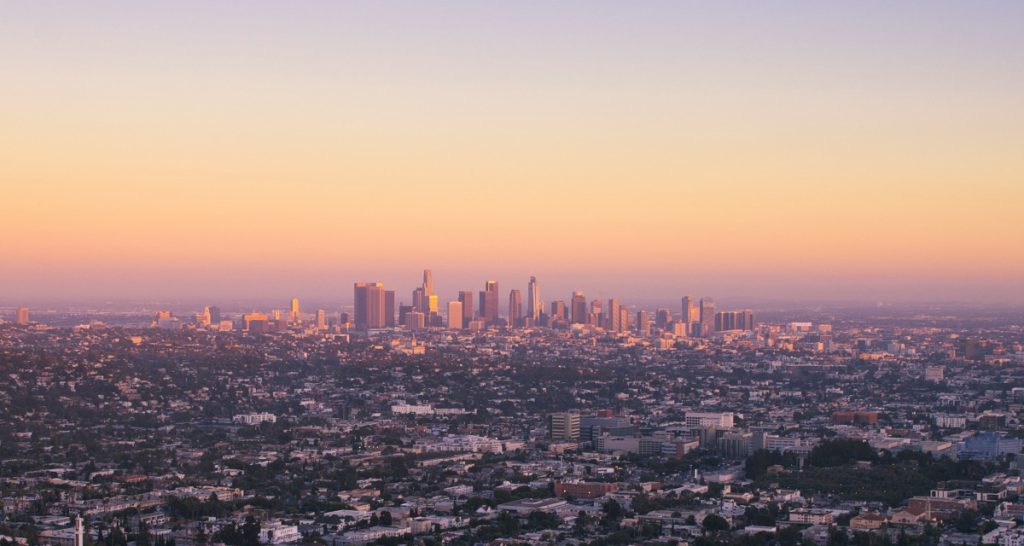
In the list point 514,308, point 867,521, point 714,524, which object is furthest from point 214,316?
point 867,521

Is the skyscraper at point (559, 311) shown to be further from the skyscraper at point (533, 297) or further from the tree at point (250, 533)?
the tree at point (250, 533)

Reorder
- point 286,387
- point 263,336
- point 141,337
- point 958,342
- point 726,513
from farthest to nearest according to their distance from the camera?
1. point 958,342
2. point 263,336
3. point 141,337
4. point 286,387
5. point 726,513

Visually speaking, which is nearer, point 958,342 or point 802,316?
point 958,342

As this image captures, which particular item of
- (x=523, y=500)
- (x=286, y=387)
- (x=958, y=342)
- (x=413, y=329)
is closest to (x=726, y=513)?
(x=523, y=500)

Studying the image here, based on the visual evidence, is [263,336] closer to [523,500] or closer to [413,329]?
[413,329]

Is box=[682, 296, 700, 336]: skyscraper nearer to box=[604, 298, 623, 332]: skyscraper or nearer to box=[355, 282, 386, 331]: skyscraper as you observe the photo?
box=[604, 298, 623, 332]: skyscraper
